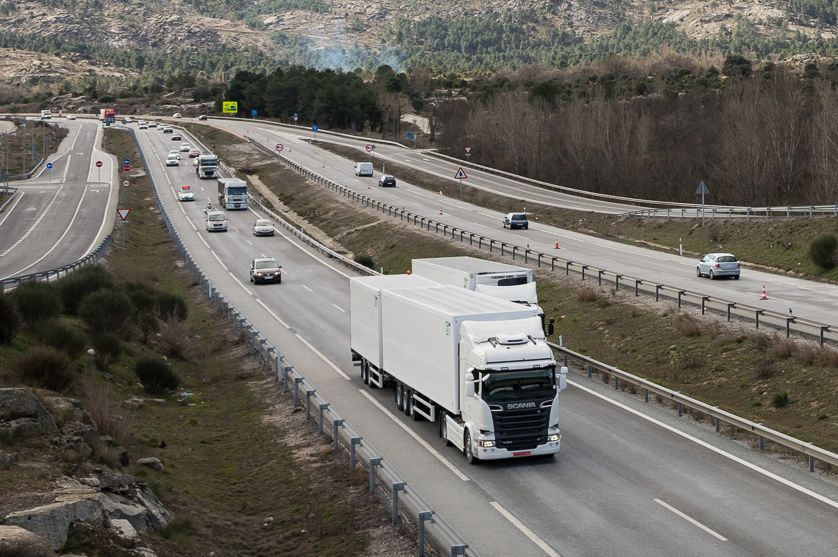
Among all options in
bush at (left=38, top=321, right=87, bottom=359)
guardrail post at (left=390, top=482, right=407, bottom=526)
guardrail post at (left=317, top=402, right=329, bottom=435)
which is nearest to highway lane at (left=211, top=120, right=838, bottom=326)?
guardrail post at (left=317, top=402, right=329, bottom=435)

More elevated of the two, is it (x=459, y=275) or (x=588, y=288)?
(x=459, y=275)

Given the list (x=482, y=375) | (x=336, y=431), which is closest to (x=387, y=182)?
(x=336, y=431)

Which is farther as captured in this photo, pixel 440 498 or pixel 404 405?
pixel 404 405

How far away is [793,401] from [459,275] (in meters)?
10.1

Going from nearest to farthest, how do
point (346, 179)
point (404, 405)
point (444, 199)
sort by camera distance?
point (404, 405)
point (444, 199)
point (346, 179)

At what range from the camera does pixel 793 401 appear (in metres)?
29.2

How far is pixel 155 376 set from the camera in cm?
3378

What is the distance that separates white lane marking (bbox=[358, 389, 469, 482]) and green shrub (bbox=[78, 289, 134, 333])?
11.6 meters

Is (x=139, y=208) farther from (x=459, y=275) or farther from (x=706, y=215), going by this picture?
(x=459, y=275)

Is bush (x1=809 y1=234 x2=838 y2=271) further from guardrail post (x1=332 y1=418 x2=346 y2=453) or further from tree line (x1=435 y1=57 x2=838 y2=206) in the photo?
guardrail post (x1=332 y1=418 x2=346 y2=453)

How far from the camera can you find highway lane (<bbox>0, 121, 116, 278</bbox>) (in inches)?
2741

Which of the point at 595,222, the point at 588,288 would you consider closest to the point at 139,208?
the point at 595,222

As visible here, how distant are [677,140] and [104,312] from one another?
268ft

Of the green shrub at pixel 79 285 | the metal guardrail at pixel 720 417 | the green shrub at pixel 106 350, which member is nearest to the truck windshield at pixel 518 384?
the metal guardrail at pixel 720 417
